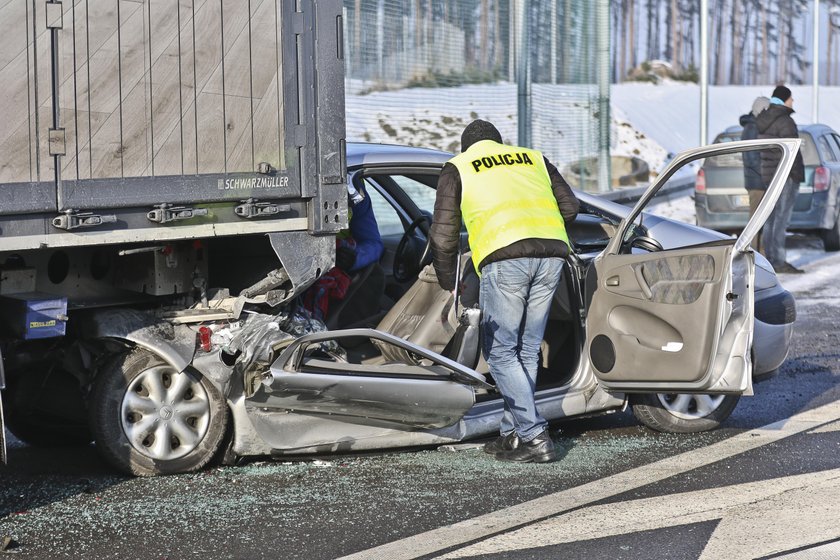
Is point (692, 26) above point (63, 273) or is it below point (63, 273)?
above

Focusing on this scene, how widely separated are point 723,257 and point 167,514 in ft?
8.89

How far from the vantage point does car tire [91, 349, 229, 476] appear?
5.50 metres

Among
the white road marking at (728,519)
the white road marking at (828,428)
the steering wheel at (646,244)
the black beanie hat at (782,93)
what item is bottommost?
the white road marking at (828,428)

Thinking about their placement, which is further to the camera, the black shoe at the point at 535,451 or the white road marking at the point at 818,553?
the black shoe at the point at 535,451

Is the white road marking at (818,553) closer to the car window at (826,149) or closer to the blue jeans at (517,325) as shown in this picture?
the blue jeans at (517,325)

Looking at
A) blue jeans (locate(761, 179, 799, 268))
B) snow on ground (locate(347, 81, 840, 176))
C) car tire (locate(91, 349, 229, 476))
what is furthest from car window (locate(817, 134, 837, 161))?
car tire (locate(91, 349, 229, 476))

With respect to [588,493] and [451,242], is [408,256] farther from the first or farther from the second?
[588,493]

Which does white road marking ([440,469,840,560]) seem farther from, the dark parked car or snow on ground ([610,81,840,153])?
snow on ground ([610,81,840,153])

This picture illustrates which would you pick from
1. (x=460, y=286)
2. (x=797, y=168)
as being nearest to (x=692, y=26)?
(x=797, y=168)

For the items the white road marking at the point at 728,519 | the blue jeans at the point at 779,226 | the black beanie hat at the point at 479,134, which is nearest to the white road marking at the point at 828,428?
the white road marking at the point at 728,519

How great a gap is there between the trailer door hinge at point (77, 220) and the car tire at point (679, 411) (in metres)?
3.02

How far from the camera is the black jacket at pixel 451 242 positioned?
230 inches

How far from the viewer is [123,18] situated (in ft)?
16.4

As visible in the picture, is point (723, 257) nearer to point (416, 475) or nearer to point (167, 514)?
point (416, 475)
